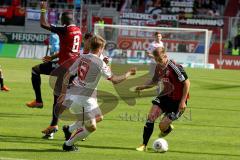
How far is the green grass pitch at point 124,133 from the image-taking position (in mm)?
11594

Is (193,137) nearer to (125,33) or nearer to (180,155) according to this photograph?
(180,155)

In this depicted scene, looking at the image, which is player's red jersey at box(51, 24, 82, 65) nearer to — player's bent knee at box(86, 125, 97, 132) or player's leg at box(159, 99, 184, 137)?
player's leg at box(159, 99, 184, 137)

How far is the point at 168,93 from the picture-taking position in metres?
12.6

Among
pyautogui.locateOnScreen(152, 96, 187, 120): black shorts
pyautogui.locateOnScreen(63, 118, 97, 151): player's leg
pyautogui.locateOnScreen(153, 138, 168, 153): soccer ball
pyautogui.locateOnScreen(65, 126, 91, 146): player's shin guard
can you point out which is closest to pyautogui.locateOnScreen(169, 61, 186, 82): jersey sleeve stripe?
pyautogui.locateOnScreen(152, 96, 187, 120): black shorts

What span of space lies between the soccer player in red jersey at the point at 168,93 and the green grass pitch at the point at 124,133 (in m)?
0.54

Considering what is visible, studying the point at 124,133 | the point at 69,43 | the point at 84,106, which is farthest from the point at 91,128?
the point at 124,133

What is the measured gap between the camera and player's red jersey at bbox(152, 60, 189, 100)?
12320mm

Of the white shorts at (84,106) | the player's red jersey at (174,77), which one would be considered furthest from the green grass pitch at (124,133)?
the player's red jersey at (174,77)

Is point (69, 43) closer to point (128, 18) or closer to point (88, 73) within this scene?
point (88, 73)

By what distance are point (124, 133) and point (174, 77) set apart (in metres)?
2.38

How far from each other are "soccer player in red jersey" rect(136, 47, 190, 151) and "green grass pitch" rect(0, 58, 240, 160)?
0.54m

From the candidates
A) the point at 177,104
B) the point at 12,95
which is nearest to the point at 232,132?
the point at 177,104

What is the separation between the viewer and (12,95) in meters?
20.8

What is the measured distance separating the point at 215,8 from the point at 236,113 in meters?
33.9
